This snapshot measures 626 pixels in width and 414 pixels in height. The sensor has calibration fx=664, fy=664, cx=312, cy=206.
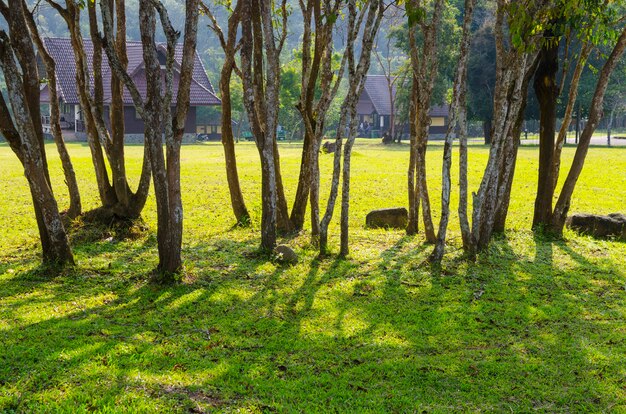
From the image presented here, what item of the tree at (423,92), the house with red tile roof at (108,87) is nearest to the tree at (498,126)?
the tree at (423,92)

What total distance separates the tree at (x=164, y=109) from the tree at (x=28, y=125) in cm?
115

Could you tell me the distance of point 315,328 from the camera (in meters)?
6.87

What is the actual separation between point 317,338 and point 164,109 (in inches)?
131

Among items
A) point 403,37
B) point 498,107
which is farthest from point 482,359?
point 403,37

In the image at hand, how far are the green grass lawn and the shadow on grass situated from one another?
0.02 m

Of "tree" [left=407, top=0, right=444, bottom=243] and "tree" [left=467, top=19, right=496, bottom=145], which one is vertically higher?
"tree" [left=467, top=19, right=496, bottom=145]

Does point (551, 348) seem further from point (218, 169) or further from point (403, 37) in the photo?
point (403, 37)

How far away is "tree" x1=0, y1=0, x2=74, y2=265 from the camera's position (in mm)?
7836

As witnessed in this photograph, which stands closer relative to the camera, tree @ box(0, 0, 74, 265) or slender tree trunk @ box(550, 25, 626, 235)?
tree @ box(0, 0, 74, 265)

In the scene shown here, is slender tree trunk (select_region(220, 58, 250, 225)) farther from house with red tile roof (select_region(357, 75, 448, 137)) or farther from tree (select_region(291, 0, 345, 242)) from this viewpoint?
house with red tile roof (select_region(357, 75, 448, 137))

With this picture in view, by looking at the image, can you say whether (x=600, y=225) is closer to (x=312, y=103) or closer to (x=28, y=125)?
(x=312, y=103)

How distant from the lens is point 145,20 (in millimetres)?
7750

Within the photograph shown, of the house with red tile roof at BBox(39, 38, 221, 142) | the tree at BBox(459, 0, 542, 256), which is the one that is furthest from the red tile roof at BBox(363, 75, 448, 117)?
the tree at BBox(459, 0, 542, 256)

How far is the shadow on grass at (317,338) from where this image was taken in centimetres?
521
